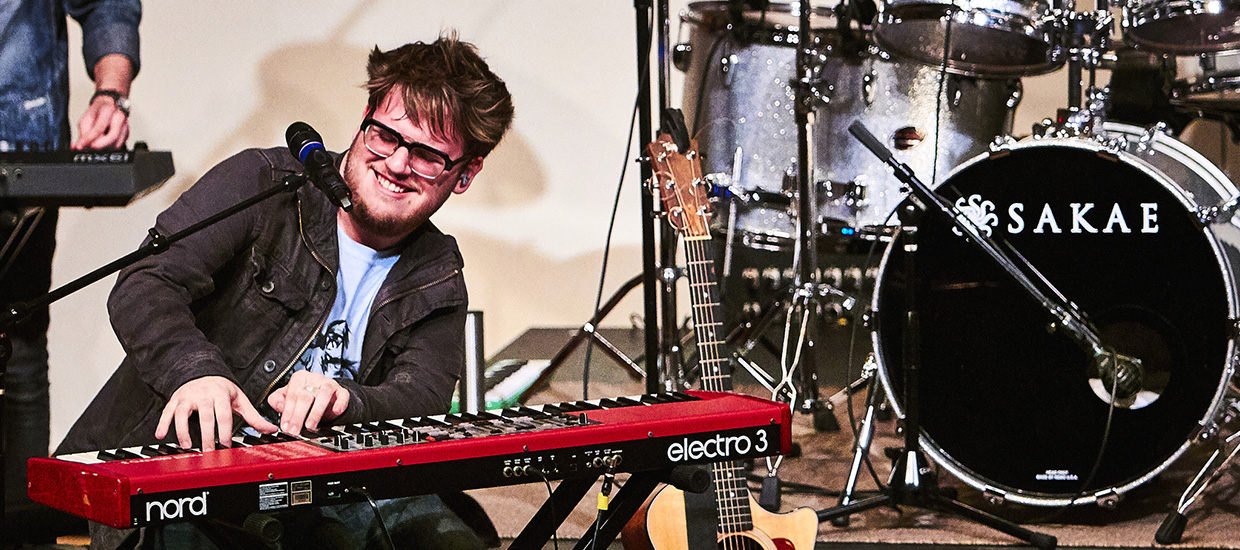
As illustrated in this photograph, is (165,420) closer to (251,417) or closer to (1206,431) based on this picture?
(251,417)

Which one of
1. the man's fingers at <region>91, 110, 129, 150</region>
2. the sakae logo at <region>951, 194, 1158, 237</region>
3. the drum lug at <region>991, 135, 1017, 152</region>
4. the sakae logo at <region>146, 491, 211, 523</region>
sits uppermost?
the man's fingers at <region>91, 110, 129, 150</region>

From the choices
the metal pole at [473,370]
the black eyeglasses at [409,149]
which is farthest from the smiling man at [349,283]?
the metal pole at [473,370]

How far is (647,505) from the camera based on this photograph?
2680 millimetres

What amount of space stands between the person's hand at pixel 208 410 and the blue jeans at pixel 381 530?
22 centimetres

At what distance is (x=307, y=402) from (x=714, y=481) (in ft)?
3.46

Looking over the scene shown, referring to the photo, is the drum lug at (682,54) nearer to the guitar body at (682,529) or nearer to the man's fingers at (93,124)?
the guitar body at (682,529)

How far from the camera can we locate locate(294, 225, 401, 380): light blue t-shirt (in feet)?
7.99

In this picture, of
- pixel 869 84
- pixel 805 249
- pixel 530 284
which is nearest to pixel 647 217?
pixel 805 249

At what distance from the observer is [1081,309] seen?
3.41 m

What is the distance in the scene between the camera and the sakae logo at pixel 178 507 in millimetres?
1593

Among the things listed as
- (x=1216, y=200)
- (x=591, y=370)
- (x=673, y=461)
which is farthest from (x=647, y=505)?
(x=591, y=370)

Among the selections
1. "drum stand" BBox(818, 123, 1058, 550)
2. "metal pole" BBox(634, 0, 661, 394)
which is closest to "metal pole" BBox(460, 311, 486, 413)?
"metal pole" BBox(634, 0, 661, 394)

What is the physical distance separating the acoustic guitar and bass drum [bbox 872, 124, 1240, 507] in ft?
2.44

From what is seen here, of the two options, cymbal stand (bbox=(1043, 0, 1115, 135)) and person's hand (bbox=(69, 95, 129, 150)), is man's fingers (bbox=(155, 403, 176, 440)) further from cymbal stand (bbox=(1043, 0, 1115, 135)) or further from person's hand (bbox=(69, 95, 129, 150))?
cymbal stand (bbox=(1043, 0, 1115, 135))
